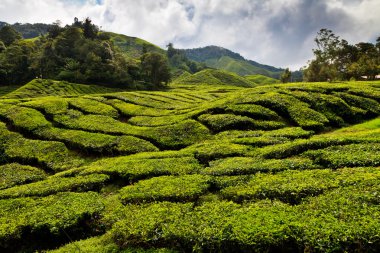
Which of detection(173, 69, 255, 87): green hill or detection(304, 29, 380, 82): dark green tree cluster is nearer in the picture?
detection(304, 29, 380, 82): dark green tree cluster

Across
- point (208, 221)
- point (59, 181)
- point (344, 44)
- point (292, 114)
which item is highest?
point (344, 44)

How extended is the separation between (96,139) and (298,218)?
72.4 feet

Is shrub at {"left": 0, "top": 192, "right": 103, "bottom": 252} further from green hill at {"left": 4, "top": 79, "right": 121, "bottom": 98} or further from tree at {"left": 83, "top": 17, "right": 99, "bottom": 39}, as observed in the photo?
tree at {"left": 83, "top": 17, "right": 99, "bottom": 39}

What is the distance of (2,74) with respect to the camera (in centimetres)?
10181

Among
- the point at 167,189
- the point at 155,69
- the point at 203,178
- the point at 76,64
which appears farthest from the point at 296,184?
the point at 155,69

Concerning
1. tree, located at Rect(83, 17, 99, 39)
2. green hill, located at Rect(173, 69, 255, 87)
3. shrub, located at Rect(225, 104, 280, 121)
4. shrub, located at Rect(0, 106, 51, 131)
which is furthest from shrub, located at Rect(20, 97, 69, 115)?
green hill, located at Rect(173, 69, 255, 87)

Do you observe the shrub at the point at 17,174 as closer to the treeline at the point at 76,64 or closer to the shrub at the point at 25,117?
the shrub at the point at 25,117

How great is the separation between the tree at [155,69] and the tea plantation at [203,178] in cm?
8129

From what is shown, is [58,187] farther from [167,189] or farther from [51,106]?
[51,106]

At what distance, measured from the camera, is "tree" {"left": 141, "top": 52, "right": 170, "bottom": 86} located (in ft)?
384

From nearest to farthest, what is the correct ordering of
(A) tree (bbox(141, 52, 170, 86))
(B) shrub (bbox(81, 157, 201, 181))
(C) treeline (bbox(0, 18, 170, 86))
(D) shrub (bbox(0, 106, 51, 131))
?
(B) shrub (bbox(81, 157, 201, 181)) → (D) shrub (bbox(0, 106, 51, 131)) → (C) treeline (bbox(0, 18, 170, 86)) → (A) tree (bbox(141, 52, 170, 86))

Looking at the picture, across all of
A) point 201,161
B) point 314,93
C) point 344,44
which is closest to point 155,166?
point 201,161

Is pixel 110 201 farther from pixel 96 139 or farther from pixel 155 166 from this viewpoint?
pixel 96 139

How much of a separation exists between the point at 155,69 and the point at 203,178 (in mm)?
102978
